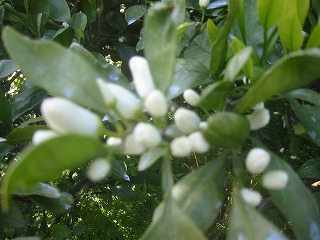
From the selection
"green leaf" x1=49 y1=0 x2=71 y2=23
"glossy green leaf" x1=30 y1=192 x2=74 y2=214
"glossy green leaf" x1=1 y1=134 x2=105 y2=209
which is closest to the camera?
"glossy green leaf" x1=1 y1=134 x2=105 y2=209

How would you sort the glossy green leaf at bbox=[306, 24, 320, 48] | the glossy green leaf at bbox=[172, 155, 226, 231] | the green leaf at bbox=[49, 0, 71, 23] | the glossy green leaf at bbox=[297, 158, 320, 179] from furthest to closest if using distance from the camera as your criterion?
the green leaf at bbox=[49, 0, 71, 23] < the glossy green leaf at bbox=[297, 158, 320, 179] < the glossy green leaf at bbox=[306, 24, 320, 48] < the glossy green leaf at bbox=[172, 155, 226, 231]

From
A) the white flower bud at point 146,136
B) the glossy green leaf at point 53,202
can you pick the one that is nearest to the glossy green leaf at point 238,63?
the white flower bud at point 146,136

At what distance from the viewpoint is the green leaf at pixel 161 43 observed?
0.47m

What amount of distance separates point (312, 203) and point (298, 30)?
0.20m

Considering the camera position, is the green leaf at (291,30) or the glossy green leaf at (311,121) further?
the glossy green leaf at (311,121)

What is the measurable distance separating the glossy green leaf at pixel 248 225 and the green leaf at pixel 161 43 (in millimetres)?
132

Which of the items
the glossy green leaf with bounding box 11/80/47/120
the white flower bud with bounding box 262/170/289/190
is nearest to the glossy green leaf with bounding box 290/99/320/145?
the white flower bud with bounding box 262/170/289/190

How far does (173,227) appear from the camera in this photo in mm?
434

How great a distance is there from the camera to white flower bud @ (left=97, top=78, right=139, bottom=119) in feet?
1.47

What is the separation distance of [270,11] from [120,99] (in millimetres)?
246

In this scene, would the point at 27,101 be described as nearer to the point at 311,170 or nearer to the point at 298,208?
the point at 311,170

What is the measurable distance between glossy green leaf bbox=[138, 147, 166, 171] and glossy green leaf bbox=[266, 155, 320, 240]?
0.12 m

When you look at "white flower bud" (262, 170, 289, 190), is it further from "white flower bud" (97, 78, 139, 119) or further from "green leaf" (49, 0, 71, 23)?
"green leaf" (49, 0, 71, 23)

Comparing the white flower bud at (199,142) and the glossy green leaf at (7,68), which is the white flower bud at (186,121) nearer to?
the white flower bud at (199,142)
